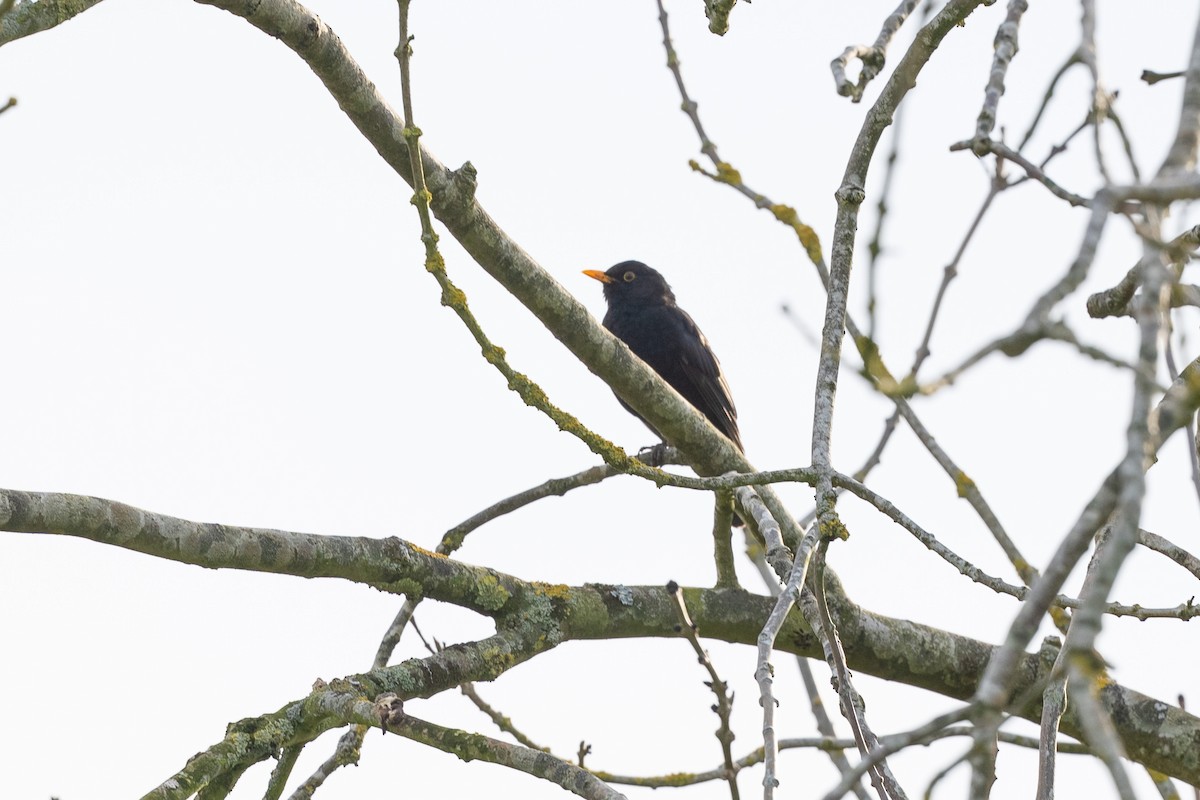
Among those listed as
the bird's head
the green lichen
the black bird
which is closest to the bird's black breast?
the black bird

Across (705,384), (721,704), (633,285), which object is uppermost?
(633,285)

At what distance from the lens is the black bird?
8.36 meters

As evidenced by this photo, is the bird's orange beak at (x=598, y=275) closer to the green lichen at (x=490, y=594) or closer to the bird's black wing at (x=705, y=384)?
the bird's black wing at (x=705, y=384)

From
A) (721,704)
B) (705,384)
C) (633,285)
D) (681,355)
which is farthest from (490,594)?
(633,285)

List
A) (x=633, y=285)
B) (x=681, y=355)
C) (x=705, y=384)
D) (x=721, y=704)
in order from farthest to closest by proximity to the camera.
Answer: (x=633, y=285)
(x=681, y=355)
(x=705, y=384)
(x=721, y=704)

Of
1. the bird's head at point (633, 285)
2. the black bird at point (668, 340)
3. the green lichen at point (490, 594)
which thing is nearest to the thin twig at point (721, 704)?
the green lichen at point (490, 594)

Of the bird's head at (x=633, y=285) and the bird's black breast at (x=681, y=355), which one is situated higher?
the bird's head at (x=633, y=285)

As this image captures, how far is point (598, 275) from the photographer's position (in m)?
9.27

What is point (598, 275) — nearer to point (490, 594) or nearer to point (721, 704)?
point (490, 594)

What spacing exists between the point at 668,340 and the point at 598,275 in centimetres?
98

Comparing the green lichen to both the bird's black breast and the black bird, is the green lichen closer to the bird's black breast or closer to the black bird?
the black bird

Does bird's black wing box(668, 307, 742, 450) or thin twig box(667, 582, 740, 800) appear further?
bird's black wing box(668, 307, 742, 450)

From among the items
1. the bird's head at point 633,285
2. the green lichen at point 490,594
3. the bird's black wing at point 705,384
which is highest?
the bird's head at point 633,285

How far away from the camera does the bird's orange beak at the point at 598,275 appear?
363 inches
